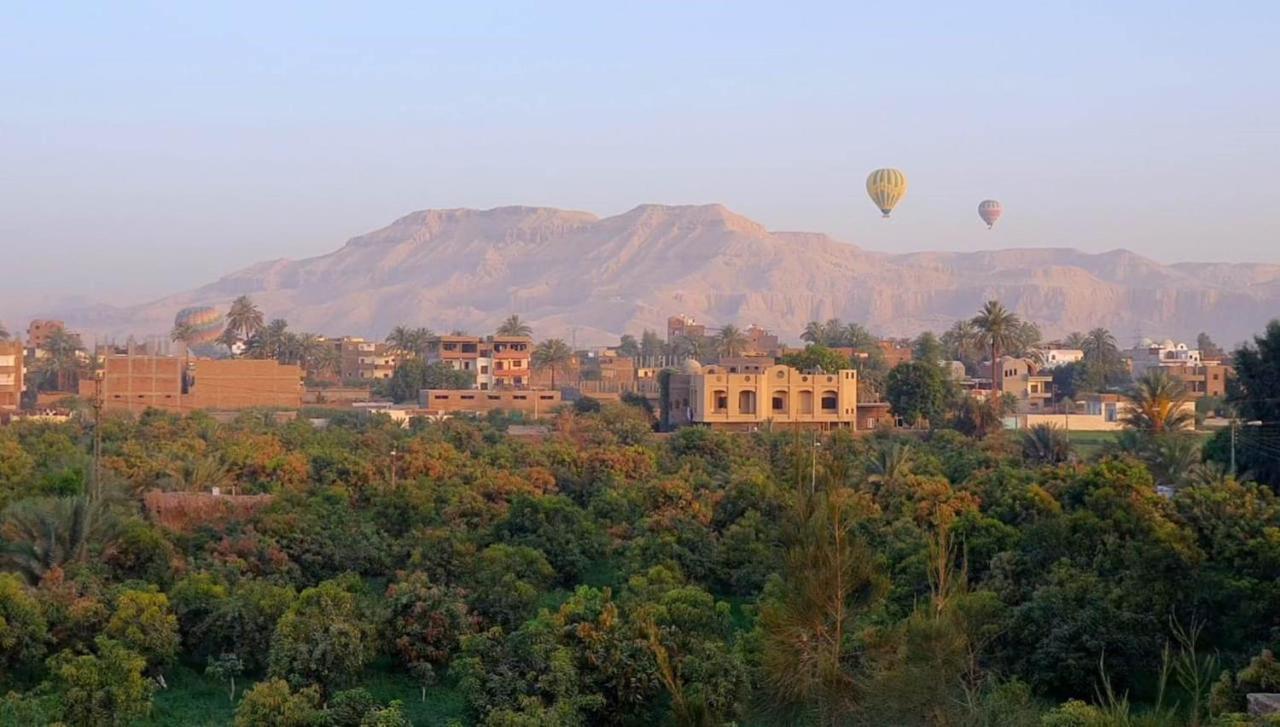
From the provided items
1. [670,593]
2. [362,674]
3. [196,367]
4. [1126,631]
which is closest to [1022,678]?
[1126,631]

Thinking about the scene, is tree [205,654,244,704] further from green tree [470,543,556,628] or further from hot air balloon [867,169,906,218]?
hot air balloon [867,169,906,218]

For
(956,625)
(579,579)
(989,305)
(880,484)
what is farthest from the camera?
(989,305)

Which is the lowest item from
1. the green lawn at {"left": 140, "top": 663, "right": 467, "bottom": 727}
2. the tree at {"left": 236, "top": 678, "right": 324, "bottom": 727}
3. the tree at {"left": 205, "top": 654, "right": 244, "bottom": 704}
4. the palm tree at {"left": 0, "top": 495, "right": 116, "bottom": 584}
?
the green lawn at {"left": 140, "top": 663, "right": 467, "bottom": 727}

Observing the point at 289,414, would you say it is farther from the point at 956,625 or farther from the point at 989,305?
the point at 956,625

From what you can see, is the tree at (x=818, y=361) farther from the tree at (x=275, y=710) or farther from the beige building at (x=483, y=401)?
the tree at (x=275, y=710)

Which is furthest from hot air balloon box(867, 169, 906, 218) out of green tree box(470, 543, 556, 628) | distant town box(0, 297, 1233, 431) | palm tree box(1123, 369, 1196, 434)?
green tree box(470, 543, 556, 628)

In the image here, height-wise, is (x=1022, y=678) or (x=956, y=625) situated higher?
(x=956, y=625)

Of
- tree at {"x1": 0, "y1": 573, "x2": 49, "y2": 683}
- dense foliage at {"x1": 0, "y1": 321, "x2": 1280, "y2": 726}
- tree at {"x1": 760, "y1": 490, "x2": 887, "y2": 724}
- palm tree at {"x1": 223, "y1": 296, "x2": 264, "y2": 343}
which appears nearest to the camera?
tree at {"x1": 760, "y1": 490, "x2": 887, "y2": 724}
